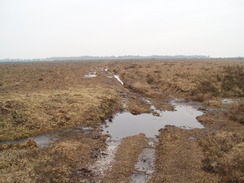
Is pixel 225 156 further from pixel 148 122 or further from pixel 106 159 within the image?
pixel 148 122

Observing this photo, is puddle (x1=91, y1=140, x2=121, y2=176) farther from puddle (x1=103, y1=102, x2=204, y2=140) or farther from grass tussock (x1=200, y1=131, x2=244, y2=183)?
grass tussock (x1=200, y1=131, x2=244, y2=183)

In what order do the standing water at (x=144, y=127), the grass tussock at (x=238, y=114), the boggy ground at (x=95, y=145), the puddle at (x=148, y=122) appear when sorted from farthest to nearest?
the grass tussock at (x=238, y=114)
the puddle at (x=148, y=122)
the standing water at (x=144, y=127)
the boggy ground at (x=95, y=145)

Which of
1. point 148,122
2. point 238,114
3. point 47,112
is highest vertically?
point 47,112

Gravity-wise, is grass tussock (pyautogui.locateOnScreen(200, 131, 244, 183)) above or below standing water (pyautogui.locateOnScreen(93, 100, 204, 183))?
above

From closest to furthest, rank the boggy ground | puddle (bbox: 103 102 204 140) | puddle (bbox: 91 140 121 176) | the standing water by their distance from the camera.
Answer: the boggy ground
puddle (bbox: 91 140 121 176)
the standing water
puddle (bbox: 103 102 204 140)

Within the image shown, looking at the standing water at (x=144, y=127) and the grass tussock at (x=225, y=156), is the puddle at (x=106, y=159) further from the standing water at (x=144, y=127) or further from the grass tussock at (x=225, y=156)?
the grass tussock at (x=225, y=156)

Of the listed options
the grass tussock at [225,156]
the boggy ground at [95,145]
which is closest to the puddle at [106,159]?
the boggy ground at [95,145]

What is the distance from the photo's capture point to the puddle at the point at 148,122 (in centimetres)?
1782

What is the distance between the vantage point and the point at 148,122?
67.2 feet

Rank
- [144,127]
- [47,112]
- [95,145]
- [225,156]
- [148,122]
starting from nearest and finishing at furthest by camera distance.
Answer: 1. [225,156]
2. [95,145]
3. [144,127]
4. [47,112]
5. [148,122]

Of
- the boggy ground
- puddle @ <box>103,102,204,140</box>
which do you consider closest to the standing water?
puddle @ <box>103,102,204,140</box>

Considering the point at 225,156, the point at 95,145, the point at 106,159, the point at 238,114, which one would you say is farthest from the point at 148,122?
→ the point at 238,114

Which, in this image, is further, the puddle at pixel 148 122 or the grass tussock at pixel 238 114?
the grass tussock at pixel 238 114

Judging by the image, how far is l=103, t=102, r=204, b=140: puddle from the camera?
58.5 ft
